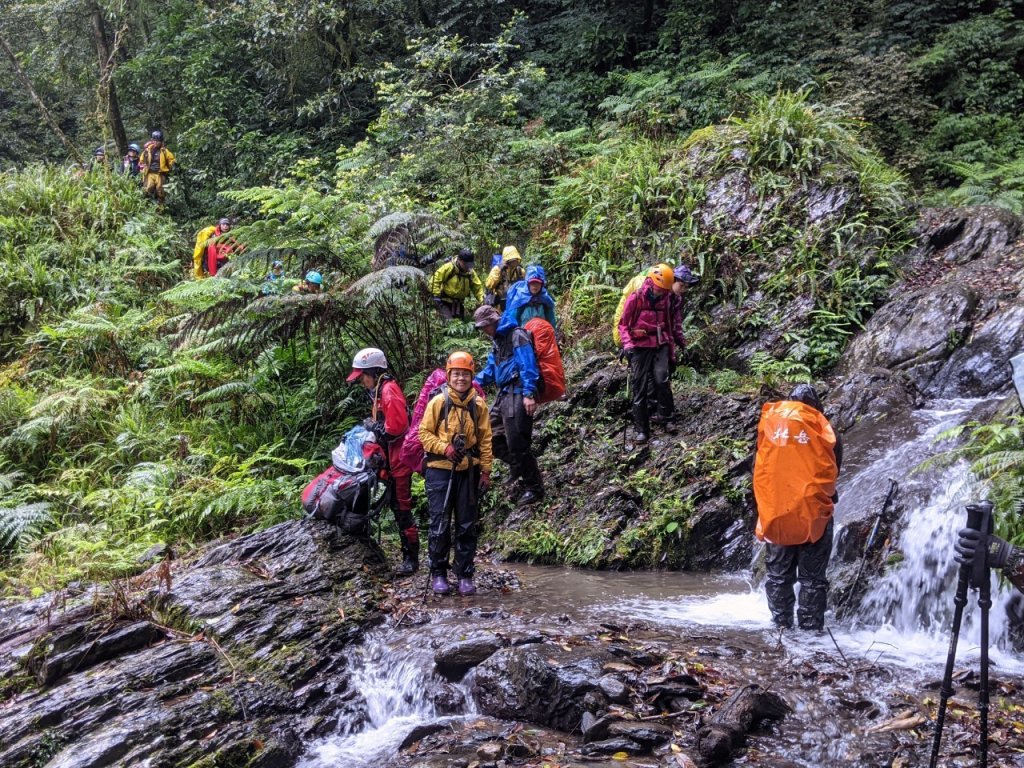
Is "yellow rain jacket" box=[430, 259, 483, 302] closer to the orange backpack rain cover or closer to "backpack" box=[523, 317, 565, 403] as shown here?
"backpack" box=[523, 317, 565, 403]

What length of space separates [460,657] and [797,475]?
107 inches

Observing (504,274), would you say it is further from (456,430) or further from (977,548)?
(977,548)

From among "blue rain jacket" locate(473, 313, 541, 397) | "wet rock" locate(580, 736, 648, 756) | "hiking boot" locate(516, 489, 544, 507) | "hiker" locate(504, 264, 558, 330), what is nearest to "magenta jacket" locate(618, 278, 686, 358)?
"hiker" locate(504, 264, 558, 330)

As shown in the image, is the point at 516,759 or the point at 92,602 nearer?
the point at 516,759

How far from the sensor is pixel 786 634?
→ 19.0ft

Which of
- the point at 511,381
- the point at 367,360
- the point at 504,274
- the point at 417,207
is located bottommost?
the point at 511,381

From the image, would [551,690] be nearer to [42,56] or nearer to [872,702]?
[872,702]

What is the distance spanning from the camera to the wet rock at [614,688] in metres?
4.68

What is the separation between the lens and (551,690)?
4.76m

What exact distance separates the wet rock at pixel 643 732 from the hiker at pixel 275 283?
22.7ft

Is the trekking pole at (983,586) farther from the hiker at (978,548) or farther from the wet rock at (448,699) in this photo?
the wet rock at (448,699)

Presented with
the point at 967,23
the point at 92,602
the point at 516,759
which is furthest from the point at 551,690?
the point at 967,23

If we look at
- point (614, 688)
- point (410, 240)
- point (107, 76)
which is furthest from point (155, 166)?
point (614, 688)

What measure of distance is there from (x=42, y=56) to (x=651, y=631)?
82.1ft
